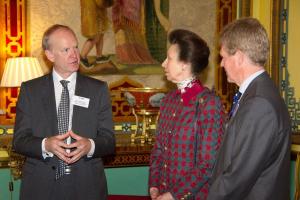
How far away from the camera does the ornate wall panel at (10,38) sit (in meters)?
4.61

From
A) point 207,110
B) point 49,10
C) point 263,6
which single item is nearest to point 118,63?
point 49,10

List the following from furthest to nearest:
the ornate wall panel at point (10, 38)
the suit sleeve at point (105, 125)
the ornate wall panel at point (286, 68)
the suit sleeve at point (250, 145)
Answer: the ornate wall panel at point (286, 68)
the ornate wall panel at point (10, 38)
the suit sleeve at point (105, 125)
the suit sleeve at point (250, 145)

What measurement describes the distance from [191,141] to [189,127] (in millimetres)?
74

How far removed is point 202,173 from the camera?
251 cm

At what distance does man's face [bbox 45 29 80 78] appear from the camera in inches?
112

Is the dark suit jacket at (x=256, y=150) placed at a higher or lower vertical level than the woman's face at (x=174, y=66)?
lower

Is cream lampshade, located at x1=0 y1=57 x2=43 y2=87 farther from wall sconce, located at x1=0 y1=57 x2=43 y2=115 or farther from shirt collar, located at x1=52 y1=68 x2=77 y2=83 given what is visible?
shirt collar, located at x1=52 y1=68 x2=77 y2=83

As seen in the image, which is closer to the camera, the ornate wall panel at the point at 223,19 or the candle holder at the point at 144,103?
the candle holder at the point at 144,103

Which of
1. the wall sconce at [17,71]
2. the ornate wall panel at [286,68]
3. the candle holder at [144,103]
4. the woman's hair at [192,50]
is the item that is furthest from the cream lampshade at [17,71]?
the ornate wall panel at [286,68]

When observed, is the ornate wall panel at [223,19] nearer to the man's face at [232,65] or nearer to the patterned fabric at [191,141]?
the patterned fabric at [191,141]

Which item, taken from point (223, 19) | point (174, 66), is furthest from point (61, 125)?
point (223, 19)

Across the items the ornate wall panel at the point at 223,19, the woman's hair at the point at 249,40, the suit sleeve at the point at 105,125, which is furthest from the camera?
the ornate wall panel at the point at 223,19

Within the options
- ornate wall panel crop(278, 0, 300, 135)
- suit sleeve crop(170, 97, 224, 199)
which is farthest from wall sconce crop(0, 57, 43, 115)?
ornate wall panel crop(278, 0, 300, 135)

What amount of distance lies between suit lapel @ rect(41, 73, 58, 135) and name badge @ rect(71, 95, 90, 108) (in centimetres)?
12
